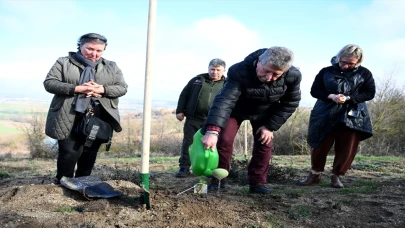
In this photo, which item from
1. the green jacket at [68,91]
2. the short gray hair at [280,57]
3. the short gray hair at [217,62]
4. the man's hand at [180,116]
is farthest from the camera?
the man's hand at [180,116]

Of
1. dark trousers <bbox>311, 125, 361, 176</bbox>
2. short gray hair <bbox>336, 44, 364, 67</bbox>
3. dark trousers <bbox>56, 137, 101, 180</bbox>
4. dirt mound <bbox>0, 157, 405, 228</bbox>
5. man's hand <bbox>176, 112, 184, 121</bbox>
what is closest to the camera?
dirt mound <bbox>0, 157, 405, 228</bbox>

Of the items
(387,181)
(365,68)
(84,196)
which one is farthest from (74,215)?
(387,181)

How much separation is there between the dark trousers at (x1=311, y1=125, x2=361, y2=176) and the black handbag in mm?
2714

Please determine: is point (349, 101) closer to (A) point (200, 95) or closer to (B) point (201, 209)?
(A) point (200, 95)

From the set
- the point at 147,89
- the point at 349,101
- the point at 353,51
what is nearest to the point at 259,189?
the point at 349,101

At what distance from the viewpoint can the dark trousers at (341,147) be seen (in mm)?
4652

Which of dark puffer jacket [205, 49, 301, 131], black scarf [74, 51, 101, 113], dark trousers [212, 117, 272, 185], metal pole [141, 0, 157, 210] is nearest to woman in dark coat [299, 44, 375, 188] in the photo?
dark puffer jacket [205, 49, 301, 131]

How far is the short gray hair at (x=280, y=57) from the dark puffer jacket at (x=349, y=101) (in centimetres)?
150

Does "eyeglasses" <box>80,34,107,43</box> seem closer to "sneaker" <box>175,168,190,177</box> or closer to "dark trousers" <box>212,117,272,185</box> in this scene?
"dark trousers" <box>212,117,272,185</box>

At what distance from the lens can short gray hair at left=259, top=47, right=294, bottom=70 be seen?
10.8 feet

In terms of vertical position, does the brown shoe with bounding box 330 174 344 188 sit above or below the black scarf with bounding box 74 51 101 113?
below

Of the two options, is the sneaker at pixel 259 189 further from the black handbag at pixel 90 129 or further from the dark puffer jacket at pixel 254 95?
the black handbag at pixel 90 129

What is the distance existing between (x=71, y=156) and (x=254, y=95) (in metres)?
1.94

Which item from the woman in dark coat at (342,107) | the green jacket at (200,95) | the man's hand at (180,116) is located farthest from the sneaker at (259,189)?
the man's hand at (180,116)
